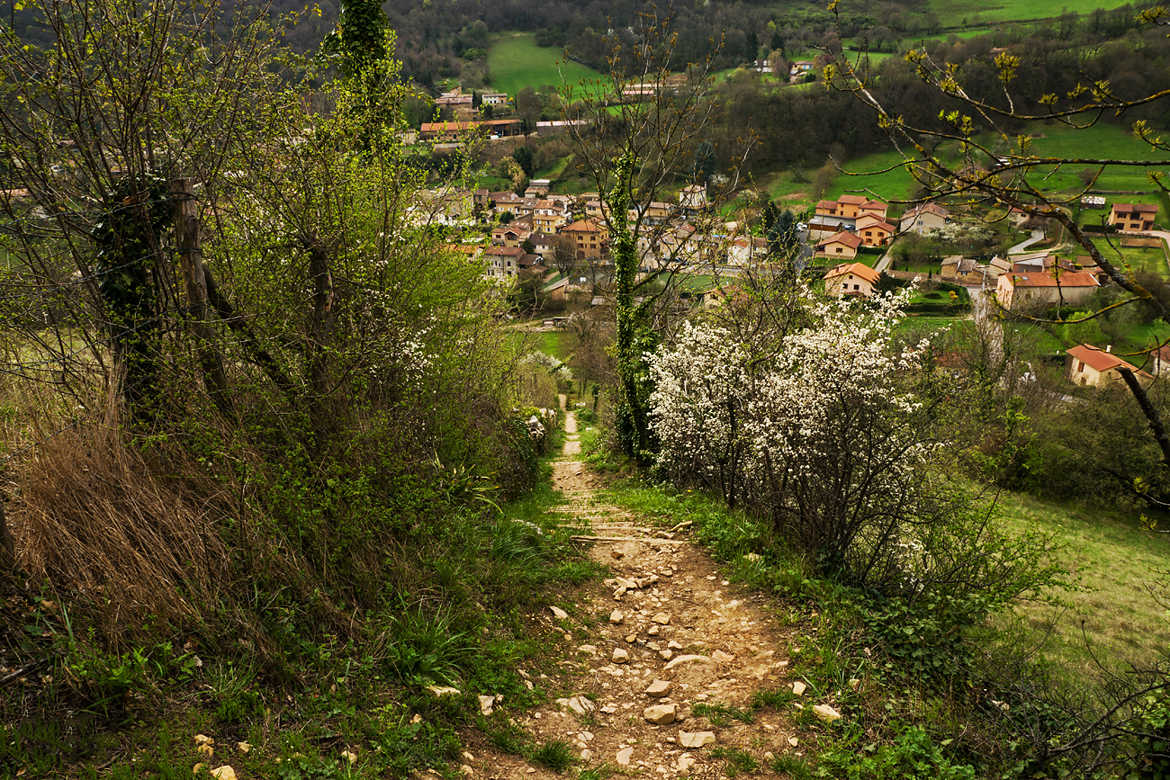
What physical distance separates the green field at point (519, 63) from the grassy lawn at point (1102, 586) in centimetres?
9911

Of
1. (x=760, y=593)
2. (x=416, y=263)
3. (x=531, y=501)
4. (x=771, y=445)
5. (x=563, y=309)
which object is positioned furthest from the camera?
(x=563, y=309)

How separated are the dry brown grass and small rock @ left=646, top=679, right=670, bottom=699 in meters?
3.19

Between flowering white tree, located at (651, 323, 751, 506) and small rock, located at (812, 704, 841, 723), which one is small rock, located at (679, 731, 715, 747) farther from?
flowering white tree, located at (651, 323, 751, 506)

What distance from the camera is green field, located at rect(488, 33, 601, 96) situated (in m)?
114

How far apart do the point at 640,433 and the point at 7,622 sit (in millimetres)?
11819

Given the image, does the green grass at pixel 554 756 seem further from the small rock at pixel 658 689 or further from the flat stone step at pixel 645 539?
the flat stone step at pixel 645 539

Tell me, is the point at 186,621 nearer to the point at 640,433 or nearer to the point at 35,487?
the point at 35,487

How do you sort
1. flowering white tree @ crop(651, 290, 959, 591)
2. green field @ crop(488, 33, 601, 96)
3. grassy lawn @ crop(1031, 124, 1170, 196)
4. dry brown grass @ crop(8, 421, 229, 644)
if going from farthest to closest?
1. green field @ crop(488, 33, 601, 96)
2. grassy lawn @ crop(1031, 124, 1170, 196)
3. flowering white tree @ crop(651, 290, 959, 591)
4. dry brown grass @ crop(8, 421, 229, 644)

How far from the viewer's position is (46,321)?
4980 mm

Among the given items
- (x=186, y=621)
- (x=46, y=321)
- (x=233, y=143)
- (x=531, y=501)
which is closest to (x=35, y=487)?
(x=186, y=621)

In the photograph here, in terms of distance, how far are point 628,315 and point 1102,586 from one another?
53.1ft

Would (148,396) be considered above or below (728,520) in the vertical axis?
above

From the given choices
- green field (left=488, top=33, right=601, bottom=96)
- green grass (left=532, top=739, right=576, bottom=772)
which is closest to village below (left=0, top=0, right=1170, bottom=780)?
green grass (left=532, top=739, right=576, bottom=772)

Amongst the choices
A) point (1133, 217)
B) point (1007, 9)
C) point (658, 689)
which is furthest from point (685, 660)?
point (1007, 9)
